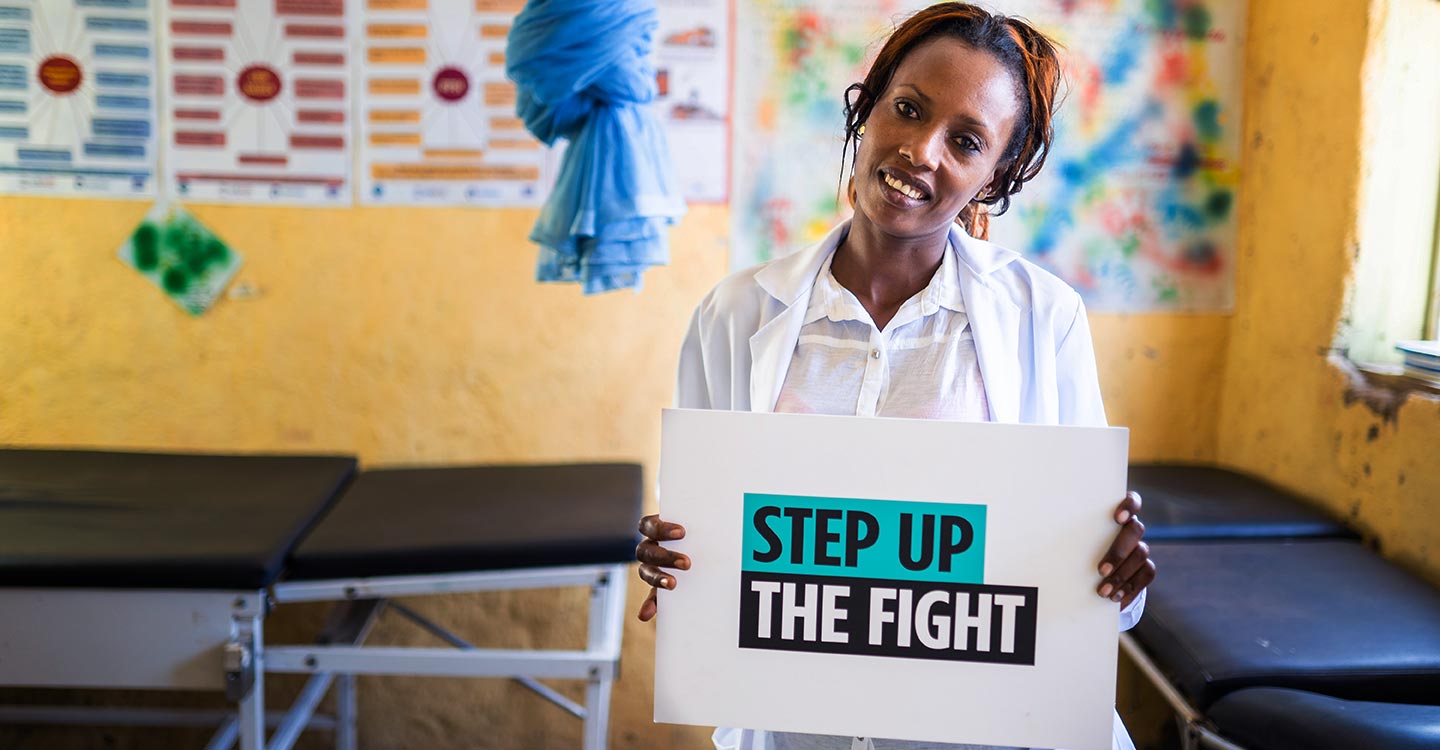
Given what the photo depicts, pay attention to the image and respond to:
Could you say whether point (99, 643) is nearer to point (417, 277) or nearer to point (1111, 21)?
point (417, 277)

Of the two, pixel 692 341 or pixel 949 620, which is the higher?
pixel 692 341

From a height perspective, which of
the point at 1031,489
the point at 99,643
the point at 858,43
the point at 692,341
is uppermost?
the point at 858,43

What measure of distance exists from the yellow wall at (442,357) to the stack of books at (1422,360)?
0.39 m

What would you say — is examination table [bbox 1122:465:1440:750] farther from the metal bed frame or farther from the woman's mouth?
the metal bed frame

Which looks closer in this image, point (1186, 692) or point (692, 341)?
point (692, 341)

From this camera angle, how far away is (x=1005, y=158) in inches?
53.4

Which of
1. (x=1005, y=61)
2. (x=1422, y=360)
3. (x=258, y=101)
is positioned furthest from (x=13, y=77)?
(x=1422, y=360)

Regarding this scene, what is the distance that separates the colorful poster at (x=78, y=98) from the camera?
8.92 feet

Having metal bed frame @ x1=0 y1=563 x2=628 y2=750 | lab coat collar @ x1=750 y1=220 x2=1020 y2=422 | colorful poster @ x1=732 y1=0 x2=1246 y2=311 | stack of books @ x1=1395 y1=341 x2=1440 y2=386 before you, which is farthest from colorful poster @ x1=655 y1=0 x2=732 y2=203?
stack of books @ x1=1395 y1=341 x2=1440 y2=386

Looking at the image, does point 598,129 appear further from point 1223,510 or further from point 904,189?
point 1223,510

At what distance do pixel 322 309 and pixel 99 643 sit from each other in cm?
112

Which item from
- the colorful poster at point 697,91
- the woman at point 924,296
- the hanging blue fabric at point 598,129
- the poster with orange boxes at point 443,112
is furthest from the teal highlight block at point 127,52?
the woman at point 924,296

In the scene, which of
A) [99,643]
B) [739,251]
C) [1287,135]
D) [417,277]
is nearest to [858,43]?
[739,251]

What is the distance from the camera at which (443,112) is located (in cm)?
276
